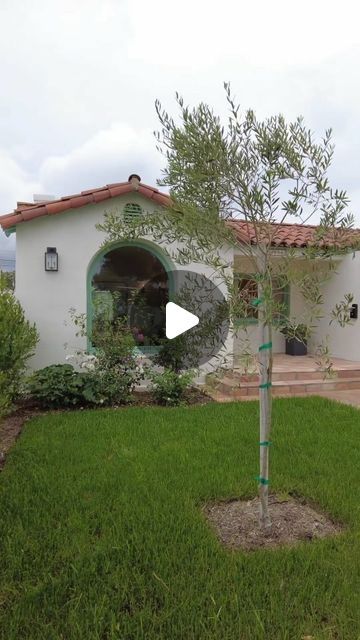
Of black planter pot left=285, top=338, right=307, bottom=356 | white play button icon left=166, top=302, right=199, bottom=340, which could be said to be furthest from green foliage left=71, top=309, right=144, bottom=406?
black planter pot left=285, top=338, right=307, bottom=356

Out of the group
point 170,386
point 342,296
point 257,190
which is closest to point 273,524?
point 257,190

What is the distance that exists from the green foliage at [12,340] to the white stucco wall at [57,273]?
62 centimetres

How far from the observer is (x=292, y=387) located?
28.9 ft

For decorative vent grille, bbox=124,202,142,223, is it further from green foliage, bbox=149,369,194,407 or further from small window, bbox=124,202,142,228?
green foliage, bbox=149,369,194,407

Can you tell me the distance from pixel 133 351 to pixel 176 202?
16.2 feet

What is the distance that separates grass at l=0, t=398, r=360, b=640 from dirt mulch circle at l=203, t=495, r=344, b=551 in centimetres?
13

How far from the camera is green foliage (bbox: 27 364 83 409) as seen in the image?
280 inches

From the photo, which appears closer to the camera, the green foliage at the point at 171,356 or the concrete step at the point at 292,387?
the green foliage at the point at 171,356

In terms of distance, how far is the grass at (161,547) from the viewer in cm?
246

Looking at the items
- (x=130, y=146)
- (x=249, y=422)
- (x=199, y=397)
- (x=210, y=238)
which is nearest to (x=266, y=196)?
(x=210, y=238)

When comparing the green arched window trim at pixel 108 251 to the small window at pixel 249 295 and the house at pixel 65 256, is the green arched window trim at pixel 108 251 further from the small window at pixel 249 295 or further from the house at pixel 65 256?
the small window at pixel 249 295

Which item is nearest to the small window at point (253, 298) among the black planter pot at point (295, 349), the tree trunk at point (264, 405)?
the tree trunk at point (264, 405)

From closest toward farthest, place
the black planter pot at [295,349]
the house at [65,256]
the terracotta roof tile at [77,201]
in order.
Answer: the terracotta roof tile at [77,201] < the house at [65,256] < the black planter pot at [295,349]

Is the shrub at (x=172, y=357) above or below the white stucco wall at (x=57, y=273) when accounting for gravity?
below
